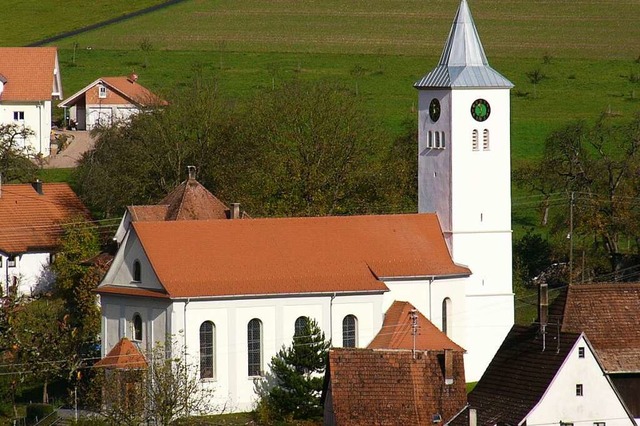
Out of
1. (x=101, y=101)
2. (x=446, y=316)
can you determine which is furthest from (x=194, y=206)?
(x=101, y=101)

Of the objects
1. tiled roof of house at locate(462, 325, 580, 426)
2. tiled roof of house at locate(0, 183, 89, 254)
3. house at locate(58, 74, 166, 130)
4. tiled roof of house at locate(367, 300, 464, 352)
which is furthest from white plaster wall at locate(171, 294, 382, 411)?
house at locate(58, 74, 166, 130)

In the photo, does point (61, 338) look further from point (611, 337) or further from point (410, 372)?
point (611, 337)

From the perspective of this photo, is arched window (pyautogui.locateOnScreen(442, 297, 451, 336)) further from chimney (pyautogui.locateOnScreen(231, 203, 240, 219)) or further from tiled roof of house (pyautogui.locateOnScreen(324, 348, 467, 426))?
tiled roof of house (pyautogui.locateOnScreen(324, 348, 467, 426))

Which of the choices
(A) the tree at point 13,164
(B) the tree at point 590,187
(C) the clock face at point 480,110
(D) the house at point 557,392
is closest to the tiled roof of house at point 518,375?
(D) the house at point 557,392

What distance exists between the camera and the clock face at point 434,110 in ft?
258

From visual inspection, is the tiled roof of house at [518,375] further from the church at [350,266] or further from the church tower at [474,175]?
the church tower at [474,175]

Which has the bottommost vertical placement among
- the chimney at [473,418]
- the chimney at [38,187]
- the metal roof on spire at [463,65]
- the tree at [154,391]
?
the chimney at [473,418]

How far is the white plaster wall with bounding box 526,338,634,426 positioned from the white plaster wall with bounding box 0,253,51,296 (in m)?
32.8

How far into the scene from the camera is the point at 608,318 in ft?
222

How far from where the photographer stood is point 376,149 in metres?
92.8

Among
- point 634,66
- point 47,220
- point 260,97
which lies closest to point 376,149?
point 260,97

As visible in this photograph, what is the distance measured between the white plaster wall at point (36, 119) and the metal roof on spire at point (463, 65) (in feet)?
113

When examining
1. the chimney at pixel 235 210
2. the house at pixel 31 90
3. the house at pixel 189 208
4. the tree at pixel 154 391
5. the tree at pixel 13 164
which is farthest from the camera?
the house at pixel 31 90

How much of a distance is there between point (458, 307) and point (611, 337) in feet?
36.0
